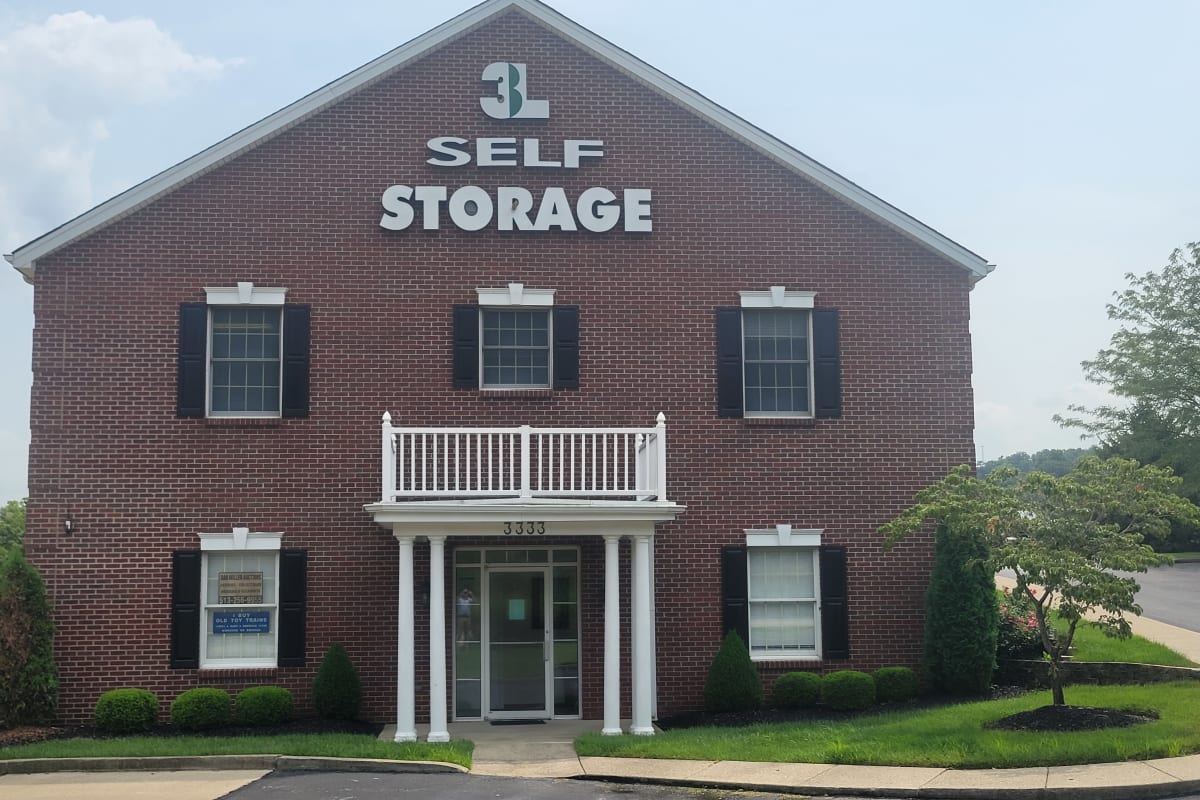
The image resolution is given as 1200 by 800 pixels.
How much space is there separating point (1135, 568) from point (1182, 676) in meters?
4.30

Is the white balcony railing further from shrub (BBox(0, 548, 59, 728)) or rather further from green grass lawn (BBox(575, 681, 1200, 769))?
shrub (BBox(0, 548, 59, 728))

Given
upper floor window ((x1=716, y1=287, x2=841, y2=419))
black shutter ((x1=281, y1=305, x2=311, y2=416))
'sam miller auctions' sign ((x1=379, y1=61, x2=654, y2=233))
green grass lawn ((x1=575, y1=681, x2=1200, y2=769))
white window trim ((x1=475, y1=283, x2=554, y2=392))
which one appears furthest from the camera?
upper floor window ((x1=716, y1=287, x2=841, y2=419))

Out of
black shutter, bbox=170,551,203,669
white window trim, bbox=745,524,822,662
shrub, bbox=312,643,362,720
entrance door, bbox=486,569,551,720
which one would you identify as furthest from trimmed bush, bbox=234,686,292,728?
white window trim, bbox=745,524,822,662

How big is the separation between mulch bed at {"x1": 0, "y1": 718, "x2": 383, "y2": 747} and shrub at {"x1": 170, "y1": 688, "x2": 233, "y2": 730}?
0.33ft

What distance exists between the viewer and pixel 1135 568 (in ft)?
45.4

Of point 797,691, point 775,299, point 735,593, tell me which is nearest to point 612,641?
point 735,593

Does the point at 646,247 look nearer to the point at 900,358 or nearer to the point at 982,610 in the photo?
the point at 900,358

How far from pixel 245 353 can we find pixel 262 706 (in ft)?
16.8

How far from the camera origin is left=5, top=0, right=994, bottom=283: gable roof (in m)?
17.5

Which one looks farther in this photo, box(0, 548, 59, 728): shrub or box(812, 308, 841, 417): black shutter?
box(812, 308, 841, 417): black shutter

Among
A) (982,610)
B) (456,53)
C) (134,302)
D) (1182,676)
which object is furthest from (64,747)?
(1182,676)

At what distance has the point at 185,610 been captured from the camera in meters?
16.9

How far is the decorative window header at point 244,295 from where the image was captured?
17406 millimetres

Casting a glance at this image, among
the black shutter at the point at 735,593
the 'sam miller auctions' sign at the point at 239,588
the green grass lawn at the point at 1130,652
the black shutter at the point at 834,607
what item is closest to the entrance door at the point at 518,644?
the black shutter at the point at 735,593
